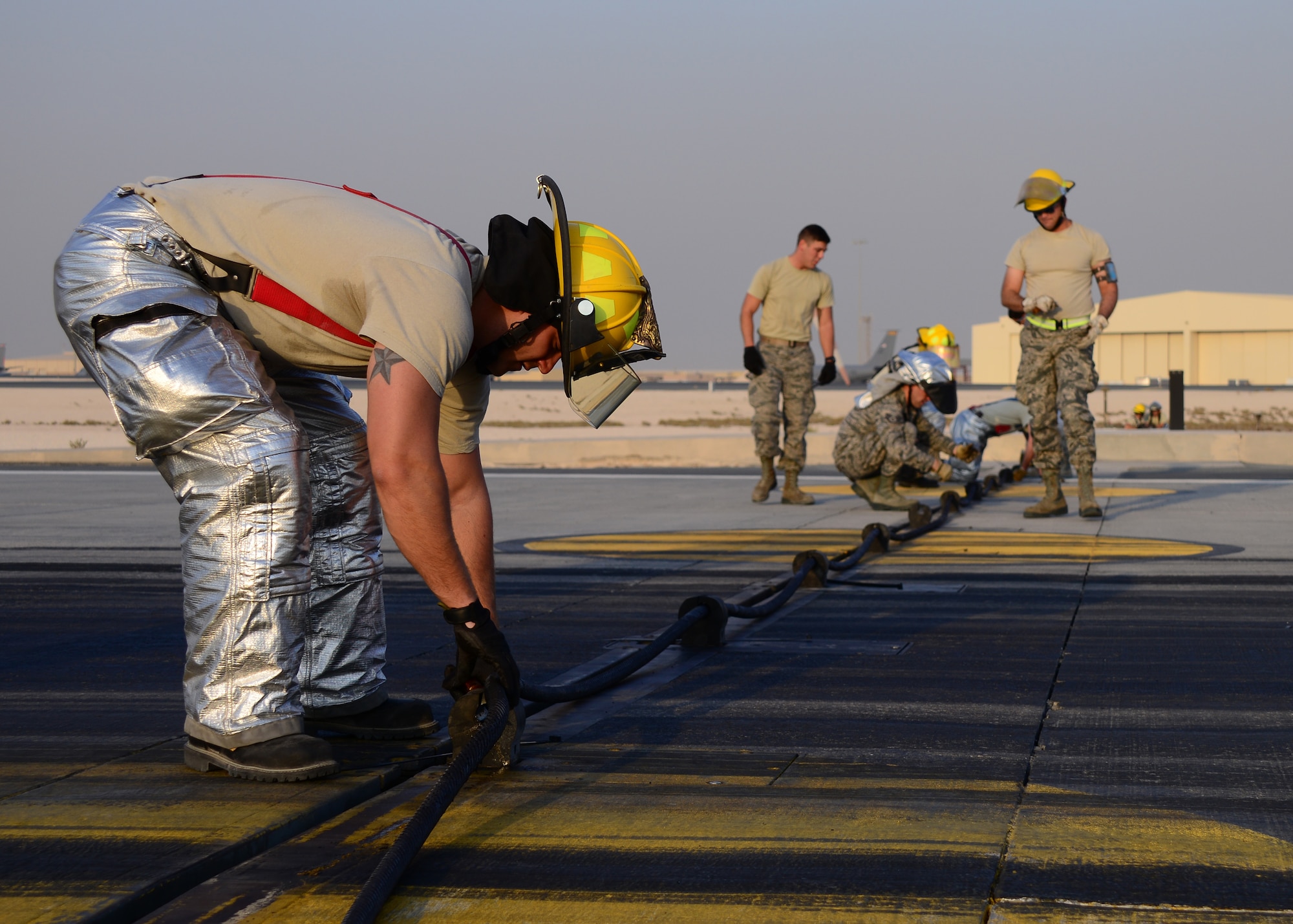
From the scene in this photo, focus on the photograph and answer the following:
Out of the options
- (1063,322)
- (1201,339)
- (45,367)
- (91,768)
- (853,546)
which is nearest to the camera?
(91,768)

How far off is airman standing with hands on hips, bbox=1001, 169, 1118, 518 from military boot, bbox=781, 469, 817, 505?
1.96m

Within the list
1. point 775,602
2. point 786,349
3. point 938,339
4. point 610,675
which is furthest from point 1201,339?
point 610,675

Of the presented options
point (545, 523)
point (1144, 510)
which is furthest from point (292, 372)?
point (1144, 510)

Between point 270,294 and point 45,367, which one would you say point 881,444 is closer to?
point 270,294

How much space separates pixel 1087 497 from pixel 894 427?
1.41 m

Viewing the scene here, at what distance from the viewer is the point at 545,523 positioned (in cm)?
962

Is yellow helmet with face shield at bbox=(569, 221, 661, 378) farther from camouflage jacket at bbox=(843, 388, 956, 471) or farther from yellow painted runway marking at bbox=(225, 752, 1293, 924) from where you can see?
camouflage jacket at bbox=(843, 388, 956, 471)

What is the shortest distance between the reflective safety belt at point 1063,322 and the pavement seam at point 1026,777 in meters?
4.03

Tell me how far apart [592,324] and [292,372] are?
885mm

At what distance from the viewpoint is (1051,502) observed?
947 centimetres

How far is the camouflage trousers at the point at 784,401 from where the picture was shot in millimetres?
10891

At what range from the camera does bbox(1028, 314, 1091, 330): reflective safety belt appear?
9.25 metres

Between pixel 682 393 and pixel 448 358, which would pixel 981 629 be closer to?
pixel 448 358

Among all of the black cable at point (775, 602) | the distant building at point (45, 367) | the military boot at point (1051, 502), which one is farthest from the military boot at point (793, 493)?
the distant building at point (45, 367)
